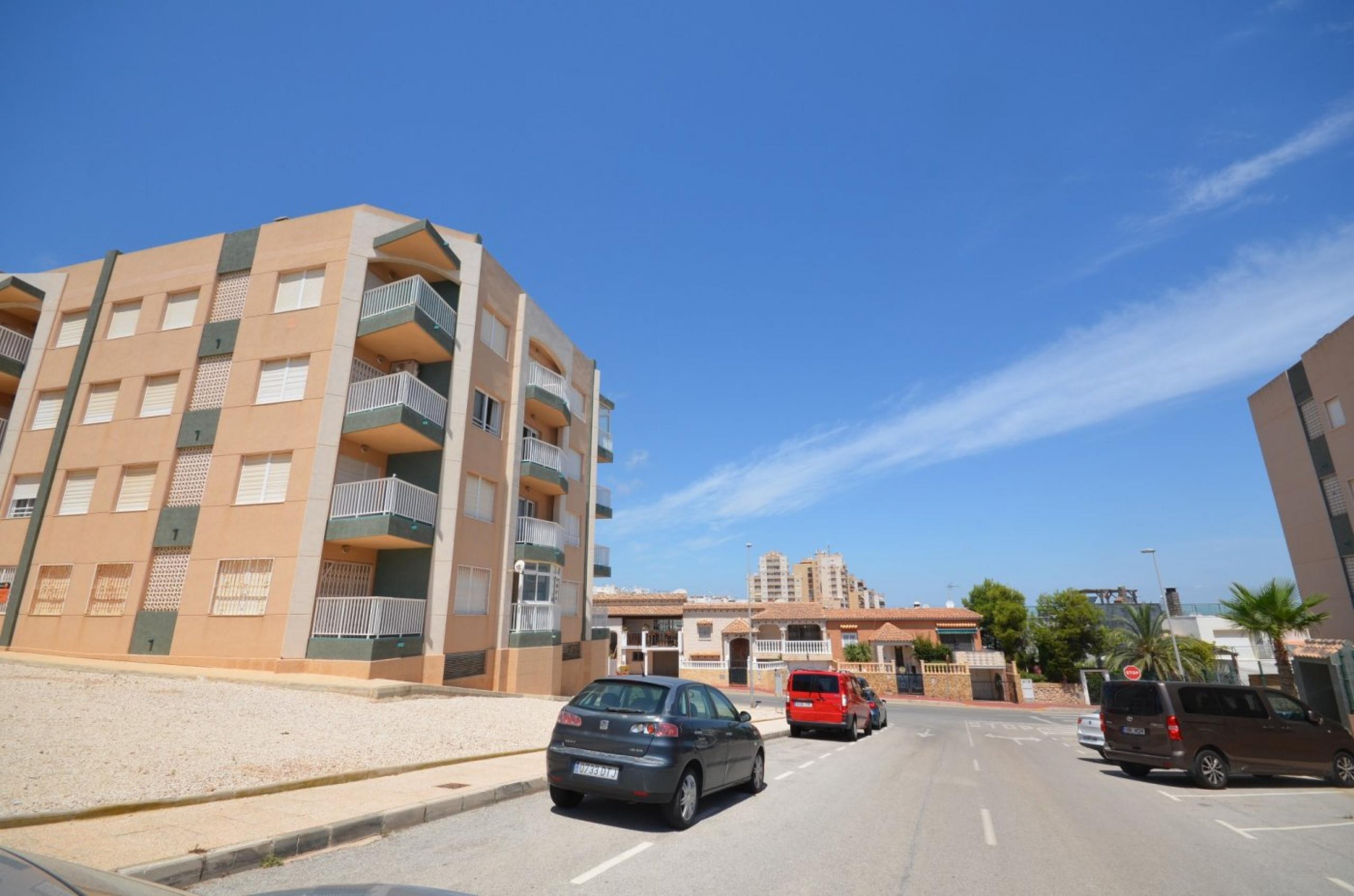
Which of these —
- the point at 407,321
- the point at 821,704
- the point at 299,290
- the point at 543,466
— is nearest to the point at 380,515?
the point at 407,321

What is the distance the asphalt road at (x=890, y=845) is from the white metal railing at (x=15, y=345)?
86.3ft

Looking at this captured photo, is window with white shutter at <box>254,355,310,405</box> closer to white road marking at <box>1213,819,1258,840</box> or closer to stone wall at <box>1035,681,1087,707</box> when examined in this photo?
white road marking at <box>1213,819,1258,840</box>

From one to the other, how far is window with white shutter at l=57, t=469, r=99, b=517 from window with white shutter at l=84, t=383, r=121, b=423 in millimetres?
1681

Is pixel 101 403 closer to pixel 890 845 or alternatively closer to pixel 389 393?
pixel 389 393

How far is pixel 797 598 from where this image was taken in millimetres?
178625

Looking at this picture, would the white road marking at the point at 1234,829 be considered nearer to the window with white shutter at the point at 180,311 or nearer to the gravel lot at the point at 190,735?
the gravel lot at the point at 190,735

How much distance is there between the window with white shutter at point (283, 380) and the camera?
58.6 ft

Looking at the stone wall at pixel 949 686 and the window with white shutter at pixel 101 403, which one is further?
the stone wall at pixel 949 686

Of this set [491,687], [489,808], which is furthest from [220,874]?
[491,687]

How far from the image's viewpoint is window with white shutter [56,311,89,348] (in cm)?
2145

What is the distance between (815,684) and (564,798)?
39.0 ft

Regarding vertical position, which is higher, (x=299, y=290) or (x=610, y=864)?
(x=299, y=290)

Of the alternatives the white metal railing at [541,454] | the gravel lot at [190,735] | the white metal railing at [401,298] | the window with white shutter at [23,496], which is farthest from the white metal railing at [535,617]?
the window with white shutter at [23,496]

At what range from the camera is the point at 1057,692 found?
42.6 meters
